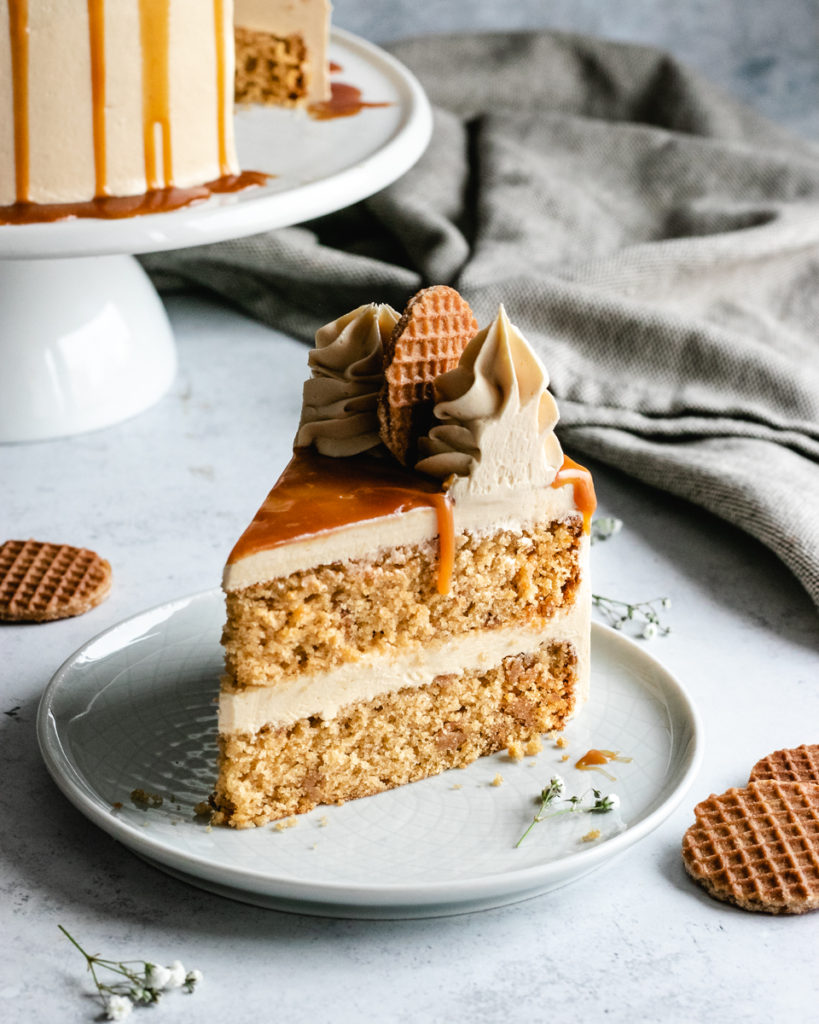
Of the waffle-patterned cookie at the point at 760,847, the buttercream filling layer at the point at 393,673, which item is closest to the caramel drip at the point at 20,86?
the buttercream filling layer at the point at 393,673

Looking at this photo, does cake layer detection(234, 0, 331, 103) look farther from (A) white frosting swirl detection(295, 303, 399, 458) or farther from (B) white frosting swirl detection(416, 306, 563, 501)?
(B) white frosting swirl detection(416, 306, 563, 501)

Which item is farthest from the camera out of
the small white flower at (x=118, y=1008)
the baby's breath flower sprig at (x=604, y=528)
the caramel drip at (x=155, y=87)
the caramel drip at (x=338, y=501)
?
the baby's breath flower sprig at (x=604, y=528)

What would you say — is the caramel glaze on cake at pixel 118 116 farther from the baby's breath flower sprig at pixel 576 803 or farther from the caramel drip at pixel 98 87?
the baby's breath flower sprig at pixel 576 803

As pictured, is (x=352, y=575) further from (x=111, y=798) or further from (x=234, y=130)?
(x=234, y=130)

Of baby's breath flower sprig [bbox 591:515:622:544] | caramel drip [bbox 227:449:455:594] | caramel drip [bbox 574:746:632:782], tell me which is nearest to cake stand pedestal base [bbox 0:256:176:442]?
baby's breath flower sprig [bbox 591:515:622:544]

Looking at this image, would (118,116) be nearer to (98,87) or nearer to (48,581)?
(98,87)

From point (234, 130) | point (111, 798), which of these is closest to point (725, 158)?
point (234, 130)
